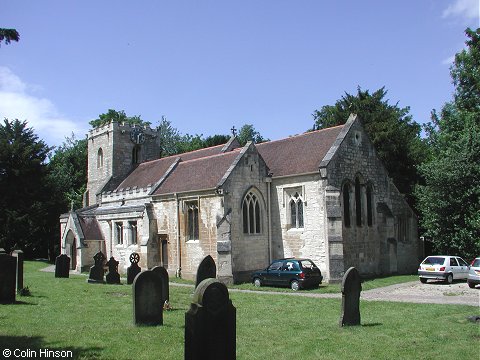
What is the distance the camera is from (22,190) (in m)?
44.2

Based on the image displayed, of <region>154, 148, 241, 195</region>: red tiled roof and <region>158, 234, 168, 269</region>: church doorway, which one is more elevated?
<region>154, 148, 241, 195</region>: red tiled roof

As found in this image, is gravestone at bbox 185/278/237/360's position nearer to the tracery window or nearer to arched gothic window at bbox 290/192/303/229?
arched gothic window at bbox 290/192/303/229

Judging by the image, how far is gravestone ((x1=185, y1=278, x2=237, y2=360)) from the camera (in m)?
7.06

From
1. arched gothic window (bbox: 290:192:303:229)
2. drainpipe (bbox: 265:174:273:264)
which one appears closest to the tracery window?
drainpipe (bbox: 265:174:273:264)

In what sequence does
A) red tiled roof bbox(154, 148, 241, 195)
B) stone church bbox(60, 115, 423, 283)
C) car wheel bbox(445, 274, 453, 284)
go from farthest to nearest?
red tiled roof bbox(154, 148, 241, 195)
stone church bbox(60, 115, 423, 283)
car wheel bbox(445, 274, 453, 284)

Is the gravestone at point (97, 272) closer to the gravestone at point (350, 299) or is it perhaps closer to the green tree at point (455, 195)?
the gravestone at point (350, 299)

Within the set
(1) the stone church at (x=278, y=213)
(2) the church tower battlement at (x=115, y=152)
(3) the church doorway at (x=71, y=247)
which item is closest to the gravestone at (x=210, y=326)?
(1) the stone church at (x=278, y=213)

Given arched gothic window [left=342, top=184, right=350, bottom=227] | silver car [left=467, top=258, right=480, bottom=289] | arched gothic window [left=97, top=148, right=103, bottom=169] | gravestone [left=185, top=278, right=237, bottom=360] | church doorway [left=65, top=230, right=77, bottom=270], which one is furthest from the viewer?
arched gothic window [left=97, top=148, right=103, bottom=169]

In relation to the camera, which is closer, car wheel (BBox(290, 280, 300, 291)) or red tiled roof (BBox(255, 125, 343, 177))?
car wheel (BBox(290, 280, 300, 291))

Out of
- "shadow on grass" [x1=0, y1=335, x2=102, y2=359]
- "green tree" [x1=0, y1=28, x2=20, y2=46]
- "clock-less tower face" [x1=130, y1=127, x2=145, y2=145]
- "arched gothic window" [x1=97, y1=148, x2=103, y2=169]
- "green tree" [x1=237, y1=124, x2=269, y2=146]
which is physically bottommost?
"shadow on grass" [x1=0, y1=335, x2=102, y2=359]

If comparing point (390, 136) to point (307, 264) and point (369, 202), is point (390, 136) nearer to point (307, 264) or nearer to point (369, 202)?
point (369, 202)

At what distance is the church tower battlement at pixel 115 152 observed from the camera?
39719 millimetres

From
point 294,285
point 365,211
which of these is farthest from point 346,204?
point 294,285

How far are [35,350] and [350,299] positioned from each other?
7735mm
